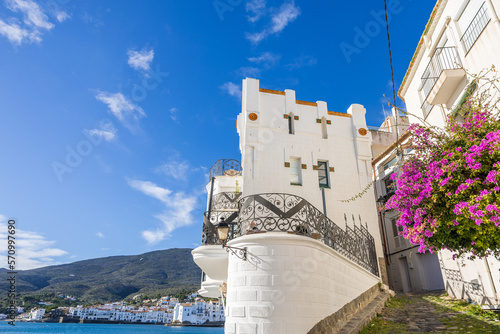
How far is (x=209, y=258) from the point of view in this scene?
393 inches

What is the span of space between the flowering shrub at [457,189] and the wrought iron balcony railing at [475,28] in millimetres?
5047

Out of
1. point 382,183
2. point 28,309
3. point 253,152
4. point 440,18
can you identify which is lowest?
point 28,309

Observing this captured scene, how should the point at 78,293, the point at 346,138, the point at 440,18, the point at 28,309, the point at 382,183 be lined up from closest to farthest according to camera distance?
the point at 440,18 → the point at 346,138 → the point at 382,183 → the point at 28,309 → the point at 78,293

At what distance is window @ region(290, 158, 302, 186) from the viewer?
46.0 feet

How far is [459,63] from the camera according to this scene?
990cm

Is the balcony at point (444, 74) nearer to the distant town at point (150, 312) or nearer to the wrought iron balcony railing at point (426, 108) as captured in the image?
the wrought iron balcony railing at point (426, 108)

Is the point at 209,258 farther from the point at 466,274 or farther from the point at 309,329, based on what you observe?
the point at 466,274

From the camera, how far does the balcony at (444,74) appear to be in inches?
381

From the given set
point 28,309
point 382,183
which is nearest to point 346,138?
point 382,183

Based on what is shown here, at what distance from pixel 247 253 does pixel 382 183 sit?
17.4m

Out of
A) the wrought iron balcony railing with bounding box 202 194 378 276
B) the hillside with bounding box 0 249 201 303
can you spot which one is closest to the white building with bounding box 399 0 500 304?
the wrought iron balcony railing with bounding box 202 194 378 276

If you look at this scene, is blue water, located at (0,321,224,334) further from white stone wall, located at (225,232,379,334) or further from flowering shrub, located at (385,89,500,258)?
flowering shrub, located at (385,89,500,258)

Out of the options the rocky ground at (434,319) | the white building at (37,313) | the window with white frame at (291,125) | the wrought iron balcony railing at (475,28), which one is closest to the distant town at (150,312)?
the white building at (37,313)

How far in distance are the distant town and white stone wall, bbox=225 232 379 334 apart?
118729 millimetres
